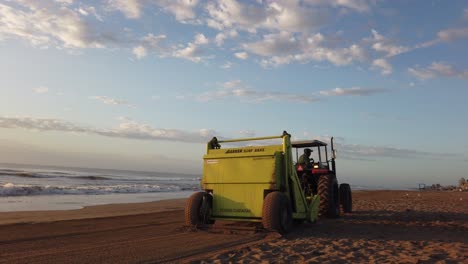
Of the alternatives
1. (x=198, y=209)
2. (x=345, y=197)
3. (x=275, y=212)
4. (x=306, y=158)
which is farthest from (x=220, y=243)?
(x=345, y=197)

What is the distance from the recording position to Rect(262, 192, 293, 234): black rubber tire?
7.61 metres

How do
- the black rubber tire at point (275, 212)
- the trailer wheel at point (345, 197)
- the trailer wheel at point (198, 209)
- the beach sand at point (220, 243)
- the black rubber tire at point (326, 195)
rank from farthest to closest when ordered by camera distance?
the trailer wheel at point (345, 197), the black rubber tire at point (326, 195), the trailer wheel at point (198, 209), the black rubber tire at point (275, 212), the beach sand at point (220, 243)

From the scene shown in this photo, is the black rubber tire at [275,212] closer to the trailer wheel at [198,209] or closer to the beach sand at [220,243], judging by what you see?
the beach sand at [220,243]

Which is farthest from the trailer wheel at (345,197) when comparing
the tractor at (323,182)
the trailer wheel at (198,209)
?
the trailer wheel at (198,209)

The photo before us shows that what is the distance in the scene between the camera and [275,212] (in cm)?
761

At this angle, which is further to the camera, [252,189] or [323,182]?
[323,182]

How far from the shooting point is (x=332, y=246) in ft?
23.0

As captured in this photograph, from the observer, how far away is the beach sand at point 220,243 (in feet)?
19.6

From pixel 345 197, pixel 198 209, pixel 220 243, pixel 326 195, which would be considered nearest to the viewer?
pixel 220 243

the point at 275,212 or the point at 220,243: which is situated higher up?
the point at 275,212

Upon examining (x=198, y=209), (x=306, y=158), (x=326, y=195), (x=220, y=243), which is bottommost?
(x=220, y=243)

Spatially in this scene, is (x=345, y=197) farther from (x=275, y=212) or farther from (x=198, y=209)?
(x=198, y=209)

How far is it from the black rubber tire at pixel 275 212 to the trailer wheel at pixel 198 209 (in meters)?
1.56

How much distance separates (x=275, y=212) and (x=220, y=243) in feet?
4.19
